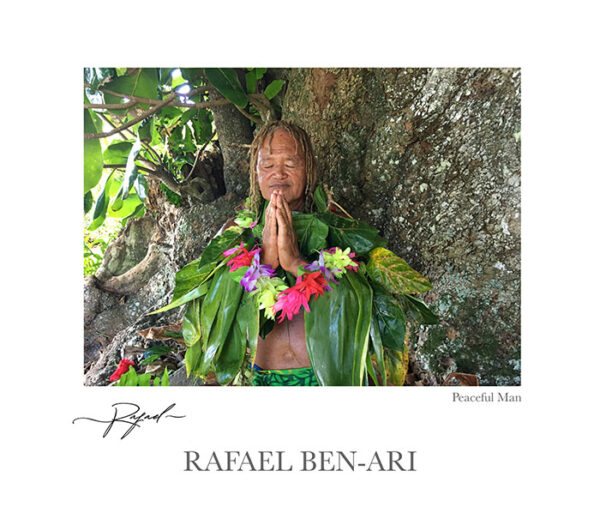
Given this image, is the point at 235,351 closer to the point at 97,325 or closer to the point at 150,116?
the point at 97,325

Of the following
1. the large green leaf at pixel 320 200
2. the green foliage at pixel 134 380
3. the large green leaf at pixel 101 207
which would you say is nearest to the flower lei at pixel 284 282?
the large green leaf at pixel 320 200

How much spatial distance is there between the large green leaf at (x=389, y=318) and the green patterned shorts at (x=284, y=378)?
0.18 metres

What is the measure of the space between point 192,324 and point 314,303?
29 centimetres

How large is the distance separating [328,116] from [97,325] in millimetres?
918

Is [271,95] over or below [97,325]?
over

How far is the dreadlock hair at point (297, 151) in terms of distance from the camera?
96cm

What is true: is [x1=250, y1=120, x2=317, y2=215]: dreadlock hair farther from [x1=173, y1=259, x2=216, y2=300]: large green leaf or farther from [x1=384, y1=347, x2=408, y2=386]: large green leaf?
[x1=384, y1=347, x2=408, y2=386]: large green leaf

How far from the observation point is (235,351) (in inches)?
35.7

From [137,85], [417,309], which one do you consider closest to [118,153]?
[137,85]

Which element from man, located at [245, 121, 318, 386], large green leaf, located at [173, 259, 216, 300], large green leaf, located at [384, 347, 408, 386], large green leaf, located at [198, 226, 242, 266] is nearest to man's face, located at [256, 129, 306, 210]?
man, located at [245, 121, 318, 386]

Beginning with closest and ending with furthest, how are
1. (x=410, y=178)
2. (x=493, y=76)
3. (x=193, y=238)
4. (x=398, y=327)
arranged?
1. (x=398, y=327)
2. (x=493, y=76)
3. (x=410, y=178)
4. (x=193, y=238)

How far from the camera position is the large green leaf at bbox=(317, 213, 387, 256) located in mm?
930

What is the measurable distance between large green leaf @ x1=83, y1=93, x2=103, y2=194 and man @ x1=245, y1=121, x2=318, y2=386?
0.41 m
